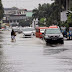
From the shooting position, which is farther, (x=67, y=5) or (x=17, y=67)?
(x=67, y=5)

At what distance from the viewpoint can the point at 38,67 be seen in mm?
15023

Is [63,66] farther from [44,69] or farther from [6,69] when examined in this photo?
[6,69]

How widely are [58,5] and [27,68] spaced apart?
91.7 metres

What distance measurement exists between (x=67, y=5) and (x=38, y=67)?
7831cm

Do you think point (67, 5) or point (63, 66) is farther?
point (67, 5)

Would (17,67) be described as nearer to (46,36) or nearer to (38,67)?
(38,67)

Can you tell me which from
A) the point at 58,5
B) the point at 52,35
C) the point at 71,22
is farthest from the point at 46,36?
the point at 58,5

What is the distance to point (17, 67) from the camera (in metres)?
15.1

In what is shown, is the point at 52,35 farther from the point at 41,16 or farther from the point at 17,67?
the point at 41,16

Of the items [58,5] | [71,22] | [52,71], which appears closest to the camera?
[52,71]

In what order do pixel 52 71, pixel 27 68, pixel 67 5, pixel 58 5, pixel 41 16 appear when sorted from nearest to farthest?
pixel 52 71
pixel 27 68
pixel 67 5
pixel 58 5
pixel 41 16

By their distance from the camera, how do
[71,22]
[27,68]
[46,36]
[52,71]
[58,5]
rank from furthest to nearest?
[58,5] → [71,22] → [46,36] → [27,68] → [52,71]

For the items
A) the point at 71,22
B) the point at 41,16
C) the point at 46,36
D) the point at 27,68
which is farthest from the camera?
the point at 41,16

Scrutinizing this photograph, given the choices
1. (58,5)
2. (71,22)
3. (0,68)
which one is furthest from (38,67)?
(58,5)
